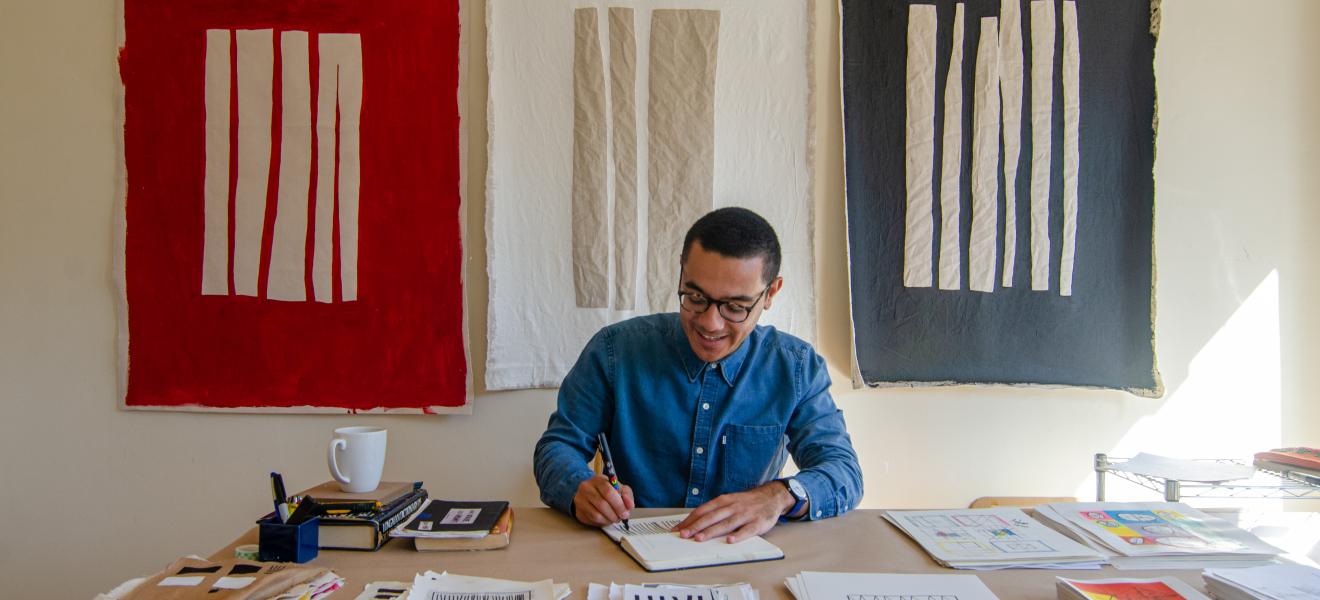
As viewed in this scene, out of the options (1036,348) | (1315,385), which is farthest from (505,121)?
(1315,385)

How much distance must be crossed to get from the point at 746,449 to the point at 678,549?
51 cm

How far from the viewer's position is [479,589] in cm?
102

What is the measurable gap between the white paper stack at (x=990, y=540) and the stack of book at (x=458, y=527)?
66 centimetres

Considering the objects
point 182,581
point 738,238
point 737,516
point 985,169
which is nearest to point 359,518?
point 182,581

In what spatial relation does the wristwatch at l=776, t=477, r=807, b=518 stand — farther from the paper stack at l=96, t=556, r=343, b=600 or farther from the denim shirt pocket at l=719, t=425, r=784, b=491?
the paper stack at l=96, t=556, r=343, b=600

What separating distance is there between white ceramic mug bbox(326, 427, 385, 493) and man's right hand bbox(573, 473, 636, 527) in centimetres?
39

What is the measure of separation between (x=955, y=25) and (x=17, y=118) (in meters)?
2.59

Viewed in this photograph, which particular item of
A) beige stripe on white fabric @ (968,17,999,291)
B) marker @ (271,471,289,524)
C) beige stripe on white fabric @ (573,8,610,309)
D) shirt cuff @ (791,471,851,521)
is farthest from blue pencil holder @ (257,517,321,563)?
beige stripe on white fabric @ (968,17,999,291)

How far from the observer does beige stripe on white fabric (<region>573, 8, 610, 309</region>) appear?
218 centimetres

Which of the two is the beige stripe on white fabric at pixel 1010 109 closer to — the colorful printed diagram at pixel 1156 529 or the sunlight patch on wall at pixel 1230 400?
the sunlight patch on wall at pixel 1230 400

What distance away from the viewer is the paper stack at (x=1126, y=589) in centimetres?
100

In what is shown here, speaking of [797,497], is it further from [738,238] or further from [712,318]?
[738,238]

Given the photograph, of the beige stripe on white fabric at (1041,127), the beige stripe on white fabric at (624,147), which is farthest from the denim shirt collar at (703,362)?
the beige stripe on white fabric at (1041,127)

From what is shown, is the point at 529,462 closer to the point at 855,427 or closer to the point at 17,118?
the point at 855,427
